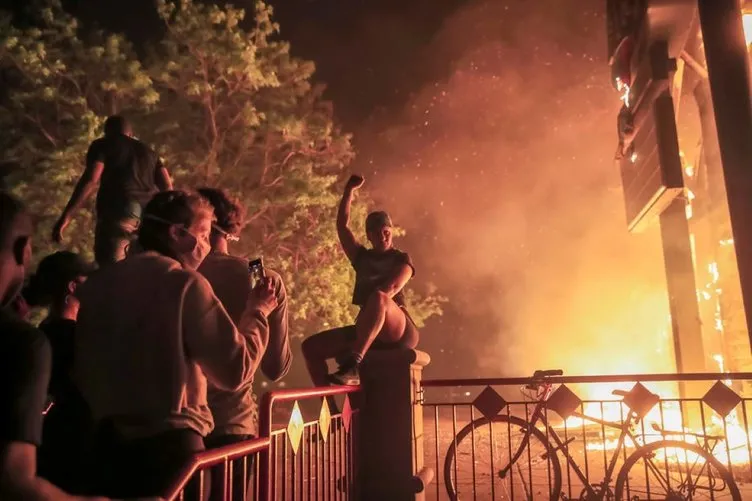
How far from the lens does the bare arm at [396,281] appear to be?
5520 mm

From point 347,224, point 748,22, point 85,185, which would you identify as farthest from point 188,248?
point 748,22

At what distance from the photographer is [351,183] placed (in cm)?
610

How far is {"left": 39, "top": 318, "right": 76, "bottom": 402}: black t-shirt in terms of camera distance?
2.62m

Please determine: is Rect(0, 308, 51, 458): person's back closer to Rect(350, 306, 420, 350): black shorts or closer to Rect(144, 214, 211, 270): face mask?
Rect(144, 214, 211, 270): face mask

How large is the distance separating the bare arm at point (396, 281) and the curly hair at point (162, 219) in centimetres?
Answer: 298

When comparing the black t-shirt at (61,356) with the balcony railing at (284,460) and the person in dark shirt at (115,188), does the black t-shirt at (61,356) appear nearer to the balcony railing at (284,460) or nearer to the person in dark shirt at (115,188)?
the balcony railing at (284,460)

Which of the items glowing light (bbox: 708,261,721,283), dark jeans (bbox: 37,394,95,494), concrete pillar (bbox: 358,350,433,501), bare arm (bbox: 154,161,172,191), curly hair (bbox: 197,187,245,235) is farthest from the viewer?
glowing light (bbox: 708,261,721,283)

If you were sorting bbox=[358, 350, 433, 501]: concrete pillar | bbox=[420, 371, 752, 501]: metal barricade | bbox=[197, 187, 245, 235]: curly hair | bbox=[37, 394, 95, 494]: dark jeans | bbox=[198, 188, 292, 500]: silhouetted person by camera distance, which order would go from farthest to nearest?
bbox=[420, 371, 752, 501]: metal barricade < bbox=[358, 350, 433, 501]: concrete pillar < bbox=[197, 187, 245, 235]: curly hair < bbox=[198, 188, 292, 500]: silhouetted person < bbox=[37, 394, 95, 494]: dark jeans

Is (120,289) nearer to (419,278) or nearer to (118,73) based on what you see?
(118,73)

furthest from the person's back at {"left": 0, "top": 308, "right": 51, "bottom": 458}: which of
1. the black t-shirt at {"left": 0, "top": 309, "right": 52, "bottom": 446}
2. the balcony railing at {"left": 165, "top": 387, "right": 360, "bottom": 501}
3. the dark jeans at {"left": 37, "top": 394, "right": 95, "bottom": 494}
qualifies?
the dark jeans at {"left": 37, "top": 394, "right": 95, "bottom": 494}

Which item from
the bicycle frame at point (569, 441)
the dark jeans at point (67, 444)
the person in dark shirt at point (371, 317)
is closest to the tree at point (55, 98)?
the person in dark shirt at point (371, 317)

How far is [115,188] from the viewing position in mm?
6113

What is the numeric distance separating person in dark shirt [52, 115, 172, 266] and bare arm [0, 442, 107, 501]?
4.70m

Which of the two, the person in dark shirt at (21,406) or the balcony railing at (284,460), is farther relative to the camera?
the balcony railing at (284,460)
